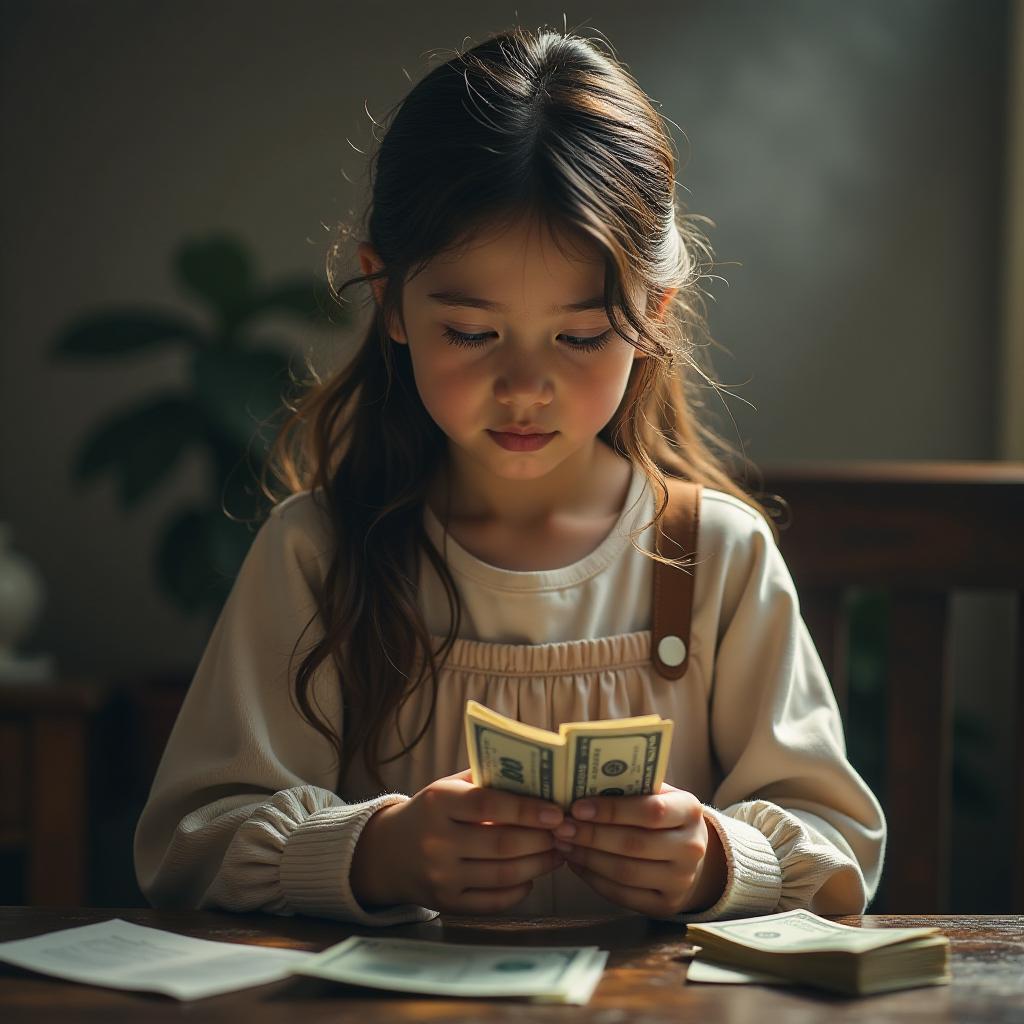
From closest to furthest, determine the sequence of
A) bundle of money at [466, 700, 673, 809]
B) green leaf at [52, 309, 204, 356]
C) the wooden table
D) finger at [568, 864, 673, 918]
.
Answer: the wooden table < bundle of money at [466, 700, 673, 809] < finger at [568, 864, 673, 918] < green leaf at [52, 309, 204, 356]

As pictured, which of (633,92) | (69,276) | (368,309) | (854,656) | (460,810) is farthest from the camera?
(69,276)

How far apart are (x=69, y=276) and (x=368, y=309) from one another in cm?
221

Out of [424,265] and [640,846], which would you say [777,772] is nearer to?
[640,846]

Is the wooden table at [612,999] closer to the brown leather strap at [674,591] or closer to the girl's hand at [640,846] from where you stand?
the girl's hand at [640,846]

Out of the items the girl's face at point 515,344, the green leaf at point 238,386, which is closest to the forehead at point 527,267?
the girl's face at point 515,344

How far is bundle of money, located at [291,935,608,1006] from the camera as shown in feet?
2.81

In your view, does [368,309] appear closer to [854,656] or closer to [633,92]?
[633,92]

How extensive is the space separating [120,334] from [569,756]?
7.10 feet

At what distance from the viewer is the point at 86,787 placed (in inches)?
101

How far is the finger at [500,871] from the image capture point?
1043 mm

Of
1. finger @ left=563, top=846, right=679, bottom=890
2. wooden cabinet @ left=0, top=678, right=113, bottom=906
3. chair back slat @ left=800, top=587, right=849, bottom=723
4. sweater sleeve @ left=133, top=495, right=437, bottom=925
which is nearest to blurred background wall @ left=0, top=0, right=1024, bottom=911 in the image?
wooden cabinet @ left=0, top=678, right=113, bottom=906

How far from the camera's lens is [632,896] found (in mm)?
1058

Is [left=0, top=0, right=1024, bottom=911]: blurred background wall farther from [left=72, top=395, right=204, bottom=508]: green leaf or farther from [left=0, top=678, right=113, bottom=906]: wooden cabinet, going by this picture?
[left=0, top=678, right=113, bottom=906]: wooden cabinet

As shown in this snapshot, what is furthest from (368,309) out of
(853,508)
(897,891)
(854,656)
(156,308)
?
(156,308)
